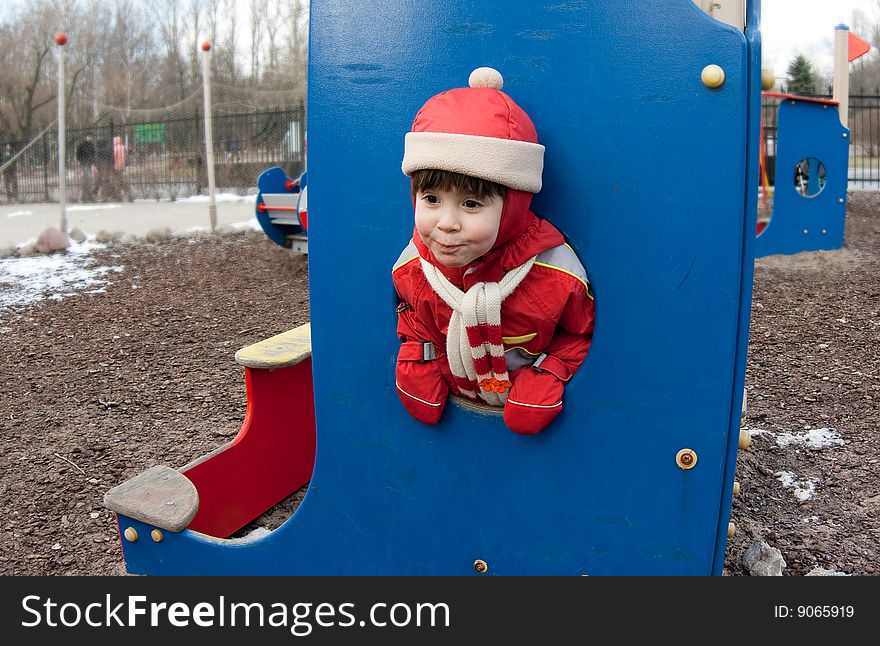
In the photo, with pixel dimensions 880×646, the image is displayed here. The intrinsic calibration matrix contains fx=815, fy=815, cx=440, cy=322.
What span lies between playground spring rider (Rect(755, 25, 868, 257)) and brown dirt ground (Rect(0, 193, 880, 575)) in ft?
0.59

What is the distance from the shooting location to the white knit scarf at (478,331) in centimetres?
133

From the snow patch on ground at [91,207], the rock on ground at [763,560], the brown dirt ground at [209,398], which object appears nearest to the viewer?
the rock on ground at [763,560]

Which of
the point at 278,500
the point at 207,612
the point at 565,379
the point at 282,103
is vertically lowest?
the point at 278,500

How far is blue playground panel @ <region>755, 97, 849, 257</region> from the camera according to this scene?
593cm

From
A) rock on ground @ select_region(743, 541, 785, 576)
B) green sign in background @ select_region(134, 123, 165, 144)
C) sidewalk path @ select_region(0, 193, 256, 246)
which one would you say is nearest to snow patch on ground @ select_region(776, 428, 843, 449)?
rock on ground @ select_region(743, 541, 785, 576)

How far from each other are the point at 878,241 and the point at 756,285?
2.10 m

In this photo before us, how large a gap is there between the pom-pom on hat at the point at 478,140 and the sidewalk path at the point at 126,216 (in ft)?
25.2

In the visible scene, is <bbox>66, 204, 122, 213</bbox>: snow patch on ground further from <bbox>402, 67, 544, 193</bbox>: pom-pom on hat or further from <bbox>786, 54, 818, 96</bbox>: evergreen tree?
<bbox>786, 54, 818, 96</bbox>: evergreen tree

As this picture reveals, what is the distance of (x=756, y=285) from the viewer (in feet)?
17.3

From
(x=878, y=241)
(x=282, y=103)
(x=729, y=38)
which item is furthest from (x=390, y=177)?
(x=282, y=103)

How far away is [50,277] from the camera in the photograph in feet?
20.5

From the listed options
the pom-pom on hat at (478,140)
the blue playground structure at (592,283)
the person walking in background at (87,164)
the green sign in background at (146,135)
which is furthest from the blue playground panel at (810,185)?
the person walking in background at (87,164)

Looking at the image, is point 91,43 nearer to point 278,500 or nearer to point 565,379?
point 278,500

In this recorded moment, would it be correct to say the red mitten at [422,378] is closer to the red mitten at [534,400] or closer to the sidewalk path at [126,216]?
the red mitten at [534,400]
